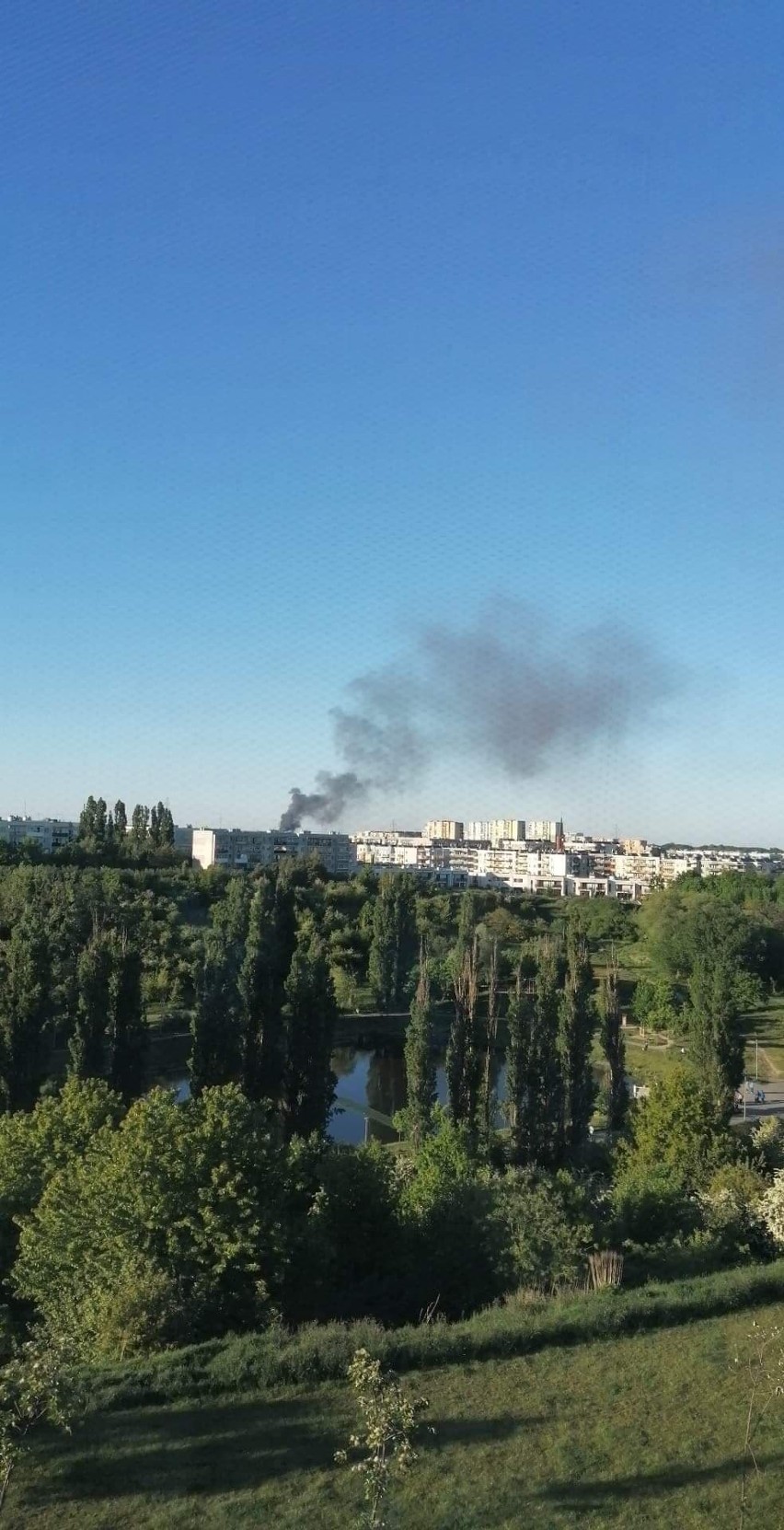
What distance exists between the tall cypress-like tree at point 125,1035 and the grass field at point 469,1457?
14641 millimetres

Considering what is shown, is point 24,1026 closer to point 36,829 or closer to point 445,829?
point 36,829

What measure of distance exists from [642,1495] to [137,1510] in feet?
12.3

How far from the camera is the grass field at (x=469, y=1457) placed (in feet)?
27.1

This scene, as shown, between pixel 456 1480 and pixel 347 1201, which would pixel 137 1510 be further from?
pixel 347 1201

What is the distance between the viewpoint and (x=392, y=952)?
45.4 meters

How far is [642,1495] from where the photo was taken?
28.3ft

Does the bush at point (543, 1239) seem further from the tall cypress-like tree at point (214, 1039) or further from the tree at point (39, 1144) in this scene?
the tall cypress-like tree at point (214, 1039)

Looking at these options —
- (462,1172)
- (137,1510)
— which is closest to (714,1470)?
(137,1510)

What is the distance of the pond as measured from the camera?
29.6 meters

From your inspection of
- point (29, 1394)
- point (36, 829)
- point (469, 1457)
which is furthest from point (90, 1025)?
point (36, 829)

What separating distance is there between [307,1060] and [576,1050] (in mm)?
6301

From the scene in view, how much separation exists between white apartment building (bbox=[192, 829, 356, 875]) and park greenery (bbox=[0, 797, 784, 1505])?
43.9 metres

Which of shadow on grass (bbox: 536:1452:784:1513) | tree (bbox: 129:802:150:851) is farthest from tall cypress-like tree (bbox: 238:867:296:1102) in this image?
tree (bbox: 129:802:150:851)

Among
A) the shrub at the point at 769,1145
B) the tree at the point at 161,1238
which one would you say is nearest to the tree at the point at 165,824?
the shrub at the point at 769,1145
